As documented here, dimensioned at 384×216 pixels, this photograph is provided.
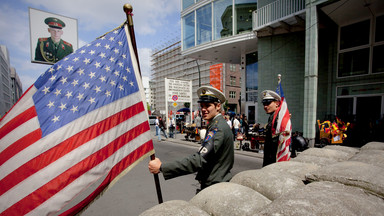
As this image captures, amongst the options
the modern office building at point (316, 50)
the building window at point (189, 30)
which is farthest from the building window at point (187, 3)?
the modern office building at point (316, 50)

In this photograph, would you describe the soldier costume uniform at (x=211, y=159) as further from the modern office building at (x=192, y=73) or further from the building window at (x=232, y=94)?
the building window at (x=232, y=94)

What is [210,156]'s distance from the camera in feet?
5.92

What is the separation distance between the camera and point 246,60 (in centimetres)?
1683

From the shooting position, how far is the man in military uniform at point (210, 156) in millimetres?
1748

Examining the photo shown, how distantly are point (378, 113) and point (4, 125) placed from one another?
1419cm

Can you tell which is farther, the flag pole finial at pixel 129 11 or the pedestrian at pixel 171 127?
the pedestrian at pixel 171 127

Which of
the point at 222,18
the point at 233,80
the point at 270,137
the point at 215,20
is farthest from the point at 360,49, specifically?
the point at 233,80

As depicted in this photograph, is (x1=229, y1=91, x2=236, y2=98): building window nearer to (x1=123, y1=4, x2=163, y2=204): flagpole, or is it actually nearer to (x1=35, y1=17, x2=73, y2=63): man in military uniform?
(x1=35, y1=17, x2=73, y2=63): man in military uniform

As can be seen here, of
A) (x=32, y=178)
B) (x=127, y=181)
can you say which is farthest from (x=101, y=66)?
(x=127, y=181)

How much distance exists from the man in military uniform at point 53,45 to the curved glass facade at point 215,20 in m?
10.0

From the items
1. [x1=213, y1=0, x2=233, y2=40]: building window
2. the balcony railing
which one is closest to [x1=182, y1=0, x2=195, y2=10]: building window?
[x1=213, y1=0, x2=233, y2=40]: building window

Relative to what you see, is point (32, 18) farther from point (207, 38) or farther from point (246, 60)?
point (246, 60)

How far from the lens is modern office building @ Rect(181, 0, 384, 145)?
9.33 m

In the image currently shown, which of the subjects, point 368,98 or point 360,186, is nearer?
point 360,186
